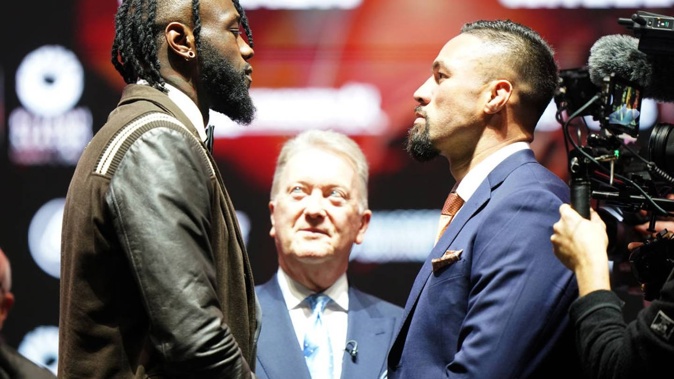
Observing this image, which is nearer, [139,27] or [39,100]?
[139,27]

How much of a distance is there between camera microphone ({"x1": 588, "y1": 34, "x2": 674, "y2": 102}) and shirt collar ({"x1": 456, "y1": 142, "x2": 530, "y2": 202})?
0.97ft

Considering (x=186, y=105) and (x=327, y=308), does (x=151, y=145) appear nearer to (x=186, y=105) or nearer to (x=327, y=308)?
(x=186, y=105)

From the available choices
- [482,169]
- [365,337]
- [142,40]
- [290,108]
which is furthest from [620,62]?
[290,108]

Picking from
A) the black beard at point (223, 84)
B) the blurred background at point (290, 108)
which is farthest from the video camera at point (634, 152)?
the blurred background at point (290, 108)

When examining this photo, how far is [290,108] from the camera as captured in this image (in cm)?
448

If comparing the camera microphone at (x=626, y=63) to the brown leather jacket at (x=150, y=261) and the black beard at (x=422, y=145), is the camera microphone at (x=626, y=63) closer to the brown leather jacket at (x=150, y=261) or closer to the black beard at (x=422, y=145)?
the black beard at (x=422, y=145)

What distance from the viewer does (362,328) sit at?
3666mm

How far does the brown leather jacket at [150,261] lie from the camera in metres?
2.22

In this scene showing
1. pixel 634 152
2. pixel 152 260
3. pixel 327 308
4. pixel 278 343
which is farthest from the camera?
pixel 327 308

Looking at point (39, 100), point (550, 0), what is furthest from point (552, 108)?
point (39, 100)

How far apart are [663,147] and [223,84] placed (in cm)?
115

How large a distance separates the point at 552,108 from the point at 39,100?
210 centimetres

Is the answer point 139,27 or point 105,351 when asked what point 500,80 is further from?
point 105,351

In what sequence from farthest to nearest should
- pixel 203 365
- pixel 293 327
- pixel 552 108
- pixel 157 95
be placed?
pixel 552 108 < pixel 293 327 < pixel 157 95 < pixel 203 365
